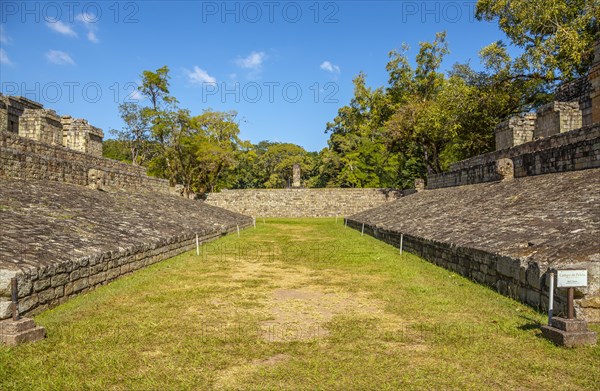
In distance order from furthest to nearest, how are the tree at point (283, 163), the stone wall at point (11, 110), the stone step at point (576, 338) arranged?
the tree at point (283, 163), the stone wall at point (11, 110), the stone step at point (576, 338)

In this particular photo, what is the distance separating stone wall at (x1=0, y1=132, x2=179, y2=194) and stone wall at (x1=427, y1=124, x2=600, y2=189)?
16074 mm

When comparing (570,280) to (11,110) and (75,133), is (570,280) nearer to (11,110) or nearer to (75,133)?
(11,110)

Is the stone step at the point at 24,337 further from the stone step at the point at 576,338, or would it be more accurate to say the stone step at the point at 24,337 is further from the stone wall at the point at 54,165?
the stone wall at the point at 54,165

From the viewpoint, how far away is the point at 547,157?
1281 centimetres

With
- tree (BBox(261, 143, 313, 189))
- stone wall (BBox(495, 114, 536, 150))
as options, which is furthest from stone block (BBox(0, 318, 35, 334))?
tree (BBox(261, 143, 313, 189))

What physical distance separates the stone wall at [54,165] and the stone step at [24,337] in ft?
27.7

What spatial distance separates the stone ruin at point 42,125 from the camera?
16.8 m

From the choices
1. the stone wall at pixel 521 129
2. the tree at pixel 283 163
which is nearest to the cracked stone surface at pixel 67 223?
the stone wall at pixel 521 129

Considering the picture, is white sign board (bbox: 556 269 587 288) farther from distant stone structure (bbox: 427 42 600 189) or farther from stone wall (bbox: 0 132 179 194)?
stone wall (bbox: 0 132 179 194)

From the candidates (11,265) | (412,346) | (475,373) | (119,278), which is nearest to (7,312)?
(11,265)

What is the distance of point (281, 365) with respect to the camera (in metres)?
4.20

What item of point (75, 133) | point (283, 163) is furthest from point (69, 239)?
point (283, 163)

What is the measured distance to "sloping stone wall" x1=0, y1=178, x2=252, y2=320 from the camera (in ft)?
19.3

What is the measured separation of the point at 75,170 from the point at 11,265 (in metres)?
10.6
